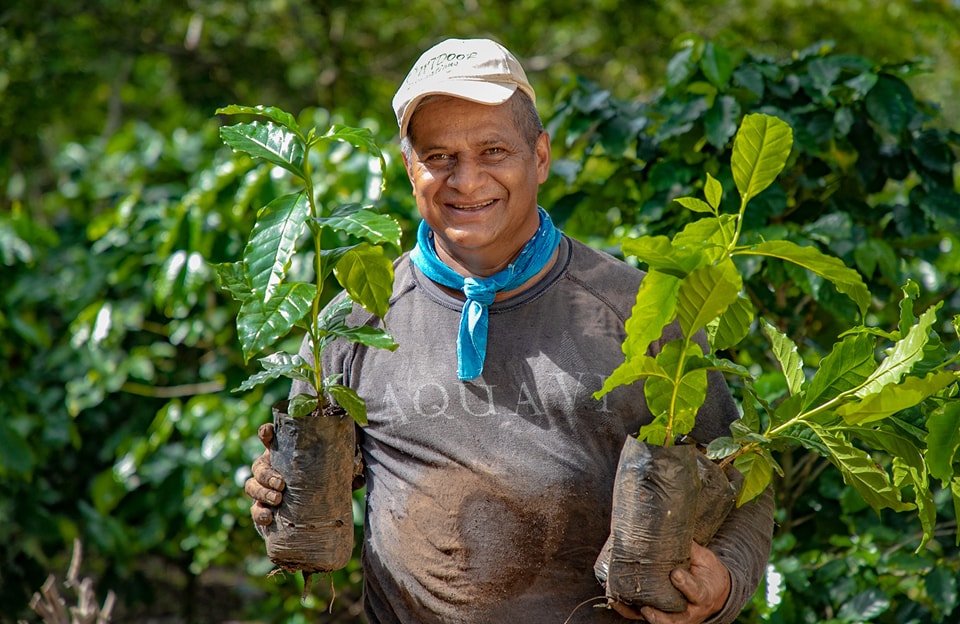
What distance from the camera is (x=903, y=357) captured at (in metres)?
1.93

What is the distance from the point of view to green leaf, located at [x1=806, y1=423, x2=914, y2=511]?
1950mm

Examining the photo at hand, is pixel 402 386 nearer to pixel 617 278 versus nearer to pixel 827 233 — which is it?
pixel 617 278

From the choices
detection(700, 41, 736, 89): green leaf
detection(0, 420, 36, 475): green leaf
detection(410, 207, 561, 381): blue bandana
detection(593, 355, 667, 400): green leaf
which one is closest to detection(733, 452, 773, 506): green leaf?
detection(593, 355, 667, 400): green leaf

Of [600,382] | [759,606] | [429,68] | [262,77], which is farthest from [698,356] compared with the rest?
[262,77]

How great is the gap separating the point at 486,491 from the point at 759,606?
109 cm

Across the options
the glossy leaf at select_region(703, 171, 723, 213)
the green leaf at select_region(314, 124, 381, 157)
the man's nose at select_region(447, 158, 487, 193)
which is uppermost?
the green leaf at select_region(314, 124, 381, 157)

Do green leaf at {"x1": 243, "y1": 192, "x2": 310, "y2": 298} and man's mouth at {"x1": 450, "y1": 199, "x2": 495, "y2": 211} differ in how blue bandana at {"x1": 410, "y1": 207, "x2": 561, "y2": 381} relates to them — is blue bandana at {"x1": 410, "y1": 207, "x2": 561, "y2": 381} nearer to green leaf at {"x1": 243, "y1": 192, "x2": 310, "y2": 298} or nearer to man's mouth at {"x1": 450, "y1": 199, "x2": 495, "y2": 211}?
man's mouth at {"x1": 450, "y1": 199, "x2": 495, "y2": 211}

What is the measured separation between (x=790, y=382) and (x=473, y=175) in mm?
659

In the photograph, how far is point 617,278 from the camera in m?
2.22

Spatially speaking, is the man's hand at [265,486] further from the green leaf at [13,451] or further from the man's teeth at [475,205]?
the green leaf at [13,451]

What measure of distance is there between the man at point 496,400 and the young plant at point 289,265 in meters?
0.16

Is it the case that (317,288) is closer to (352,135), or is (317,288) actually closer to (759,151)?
(352,135)

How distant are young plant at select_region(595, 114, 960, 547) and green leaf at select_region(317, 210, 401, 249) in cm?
39

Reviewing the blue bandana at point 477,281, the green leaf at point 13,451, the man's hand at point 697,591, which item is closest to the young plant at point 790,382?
the man's hand at point 697,591
